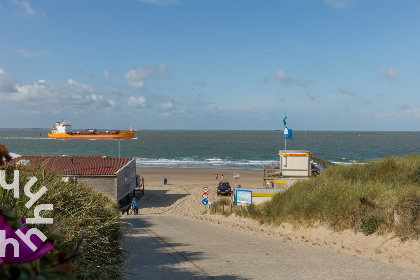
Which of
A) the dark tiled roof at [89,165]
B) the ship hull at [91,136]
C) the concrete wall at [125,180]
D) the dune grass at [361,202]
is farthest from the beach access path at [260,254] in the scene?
the ship hull at [91,136]

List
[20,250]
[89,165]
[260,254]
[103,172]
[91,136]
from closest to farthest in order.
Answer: [20,250] < [260,254] < [103,172] < [89,165] < [91,136]

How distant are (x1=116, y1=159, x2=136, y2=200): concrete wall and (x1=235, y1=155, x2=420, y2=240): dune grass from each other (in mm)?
12944

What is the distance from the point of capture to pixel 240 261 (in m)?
9.51

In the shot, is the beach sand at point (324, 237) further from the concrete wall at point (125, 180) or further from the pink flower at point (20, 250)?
the pink flower at point (20, 250)

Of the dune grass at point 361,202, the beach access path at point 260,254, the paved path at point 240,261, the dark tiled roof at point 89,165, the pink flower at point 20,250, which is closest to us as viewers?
the pink flower at point 20,250

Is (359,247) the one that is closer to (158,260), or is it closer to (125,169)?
(158,260)

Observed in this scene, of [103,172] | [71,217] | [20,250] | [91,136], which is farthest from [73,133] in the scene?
[20,250]

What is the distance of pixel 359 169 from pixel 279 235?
7.61 meters

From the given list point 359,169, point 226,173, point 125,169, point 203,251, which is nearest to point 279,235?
point 203,251

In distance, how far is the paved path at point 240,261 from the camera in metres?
8.21

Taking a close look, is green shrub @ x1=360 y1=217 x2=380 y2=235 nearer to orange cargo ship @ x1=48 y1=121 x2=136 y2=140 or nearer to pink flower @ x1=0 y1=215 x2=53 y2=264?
pink flower @ x1=0 y1=215 x2=53 y2=264

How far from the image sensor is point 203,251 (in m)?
10.8

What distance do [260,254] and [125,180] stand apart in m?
21.4

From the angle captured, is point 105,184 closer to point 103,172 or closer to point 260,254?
point 103,172
